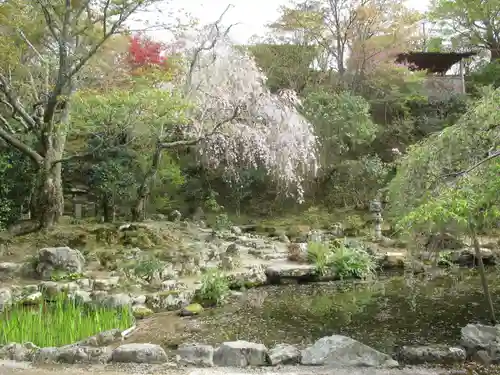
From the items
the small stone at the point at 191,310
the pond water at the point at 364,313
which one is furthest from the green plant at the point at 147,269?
the pond water at the point at 364,313

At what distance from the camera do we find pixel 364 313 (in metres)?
6.00

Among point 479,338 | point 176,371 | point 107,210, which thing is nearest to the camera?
point 176,371

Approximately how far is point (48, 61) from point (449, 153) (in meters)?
7.48

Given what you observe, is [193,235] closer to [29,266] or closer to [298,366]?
[29,266]

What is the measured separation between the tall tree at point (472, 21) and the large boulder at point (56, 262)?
54.3 ft

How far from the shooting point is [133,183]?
1191 centimetres

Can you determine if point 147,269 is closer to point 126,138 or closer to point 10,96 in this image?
point 10,96

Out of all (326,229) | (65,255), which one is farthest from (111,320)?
(326,229)

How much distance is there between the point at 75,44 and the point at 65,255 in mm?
4779

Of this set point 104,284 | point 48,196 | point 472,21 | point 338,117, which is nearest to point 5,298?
point 104,284

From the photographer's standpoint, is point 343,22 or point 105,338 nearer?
point 105,338

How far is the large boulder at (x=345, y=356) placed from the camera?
403 centimetres

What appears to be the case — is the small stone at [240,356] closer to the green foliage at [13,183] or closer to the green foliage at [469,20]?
the green foliage at [13,183]

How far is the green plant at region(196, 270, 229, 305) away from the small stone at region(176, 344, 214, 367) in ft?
7.32
